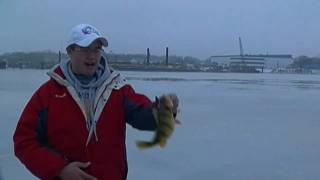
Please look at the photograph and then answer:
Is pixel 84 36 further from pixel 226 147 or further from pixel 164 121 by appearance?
pixel 226 147

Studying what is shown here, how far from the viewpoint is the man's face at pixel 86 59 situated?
2.40m

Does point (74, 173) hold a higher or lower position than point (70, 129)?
lower

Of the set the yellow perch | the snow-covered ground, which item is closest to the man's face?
the yellow perch

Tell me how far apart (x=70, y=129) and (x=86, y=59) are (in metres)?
0.32

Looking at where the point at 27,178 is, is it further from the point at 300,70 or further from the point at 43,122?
the point at 300,70

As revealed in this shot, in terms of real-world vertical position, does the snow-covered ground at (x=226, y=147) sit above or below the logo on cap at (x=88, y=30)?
below

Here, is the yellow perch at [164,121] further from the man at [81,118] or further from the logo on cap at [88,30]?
the logo on cap at [88,30]

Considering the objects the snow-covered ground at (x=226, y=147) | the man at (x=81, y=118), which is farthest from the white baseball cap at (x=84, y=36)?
the snow-covered ground at (x=226, y=147)

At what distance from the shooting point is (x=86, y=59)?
7.86 ft

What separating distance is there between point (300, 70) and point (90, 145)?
144 feet

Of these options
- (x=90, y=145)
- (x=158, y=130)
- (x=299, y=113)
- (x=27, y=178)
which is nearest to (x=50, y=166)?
(x=90, y=145)

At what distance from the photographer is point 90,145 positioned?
2330mm

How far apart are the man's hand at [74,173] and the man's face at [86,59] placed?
1.35ft

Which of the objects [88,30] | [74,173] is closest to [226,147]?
[88,30]
